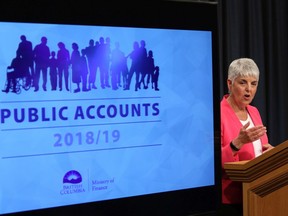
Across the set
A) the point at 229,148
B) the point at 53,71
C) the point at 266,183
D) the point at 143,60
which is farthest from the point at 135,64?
the point at 229,148

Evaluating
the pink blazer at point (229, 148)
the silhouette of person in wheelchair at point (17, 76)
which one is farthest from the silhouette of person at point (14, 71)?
the pink blazer at point (229, 148)

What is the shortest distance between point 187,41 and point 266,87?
3.04 m

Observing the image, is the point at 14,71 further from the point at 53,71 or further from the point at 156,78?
the point at 156,78

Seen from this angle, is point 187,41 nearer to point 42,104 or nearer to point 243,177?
point 42,104

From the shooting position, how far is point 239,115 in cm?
284

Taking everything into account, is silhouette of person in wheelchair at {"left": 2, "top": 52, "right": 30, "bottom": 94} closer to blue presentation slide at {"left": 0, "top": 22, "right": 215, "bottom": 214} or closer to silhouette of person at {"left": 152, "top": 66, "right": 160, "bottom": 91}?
blue presentation slide at {"left": 0, "top": 22, "right": 215, "bottom": 214}

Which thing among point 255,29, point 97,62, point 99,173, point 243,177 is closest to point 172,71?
point 97,62

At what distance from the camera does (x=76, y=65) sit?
1296 mm

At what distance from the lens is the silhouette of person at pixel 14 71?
1199 mm

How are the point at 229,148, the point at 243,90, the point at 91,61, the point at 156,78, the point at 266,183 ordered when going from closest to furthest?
1. the point at 91,61
2. the point at 156,78
3. the point at 266,183
4. the point at 229,148
5. the point at 243,90

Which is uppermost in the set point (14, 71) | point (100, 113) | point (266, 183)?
point (14, 71)

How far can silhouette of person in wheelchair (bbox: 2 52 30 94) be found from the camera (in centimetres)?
120

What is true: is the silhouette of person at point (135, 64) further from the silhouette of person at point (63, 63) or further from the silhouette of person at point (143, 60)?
the silhouette of person at point (63, 63)

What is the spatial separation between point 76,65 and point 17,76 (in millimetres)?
156
